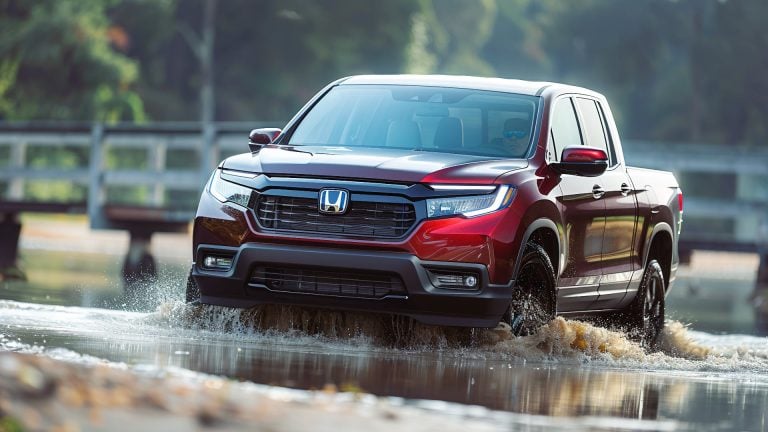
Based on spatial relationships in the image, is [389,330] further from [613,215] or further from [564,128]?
[613,215]

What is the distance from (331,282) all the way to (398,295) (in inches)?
15.1

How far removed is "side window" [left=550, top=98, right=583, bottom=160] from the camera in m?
11.7

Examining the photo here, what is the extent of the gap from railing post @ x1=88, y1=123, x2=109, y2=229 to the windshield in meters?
11.9

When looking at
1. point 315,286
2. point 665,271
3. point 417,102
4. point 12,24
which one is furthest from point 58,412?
point 12,24

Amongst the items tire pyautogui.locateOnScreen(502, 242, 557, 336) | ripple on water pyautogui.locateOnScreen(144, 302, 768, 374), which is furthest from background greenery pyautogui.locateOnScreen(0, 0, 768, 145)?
tire pyautogui.locateOnScreen(502, 242, 557, 336)

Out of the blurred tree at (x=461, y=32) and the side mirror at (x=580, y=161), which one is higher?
the blurred tree at (x=461, y=32)

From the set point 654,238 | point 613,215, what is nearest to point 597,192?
point 613,215

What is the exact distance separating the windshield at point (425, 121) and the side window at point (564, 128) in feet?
0.66

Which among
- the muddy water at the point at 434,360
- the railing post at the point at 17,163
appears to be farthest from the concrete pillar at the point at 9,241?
the muddy water at the point at 434,360

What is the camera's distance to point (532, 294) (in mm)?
11039

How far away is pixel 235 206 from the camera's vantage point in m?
10.7

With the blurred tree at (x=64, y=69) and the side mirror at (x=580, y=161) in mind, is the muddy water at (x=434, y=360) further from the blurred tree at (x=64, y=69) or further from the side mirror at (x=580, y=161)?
the blurred tree at (x=64, y=69)

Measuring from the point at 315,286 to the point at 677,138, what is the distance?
7222cm

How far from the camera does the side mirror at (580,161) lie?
11.3 meters
